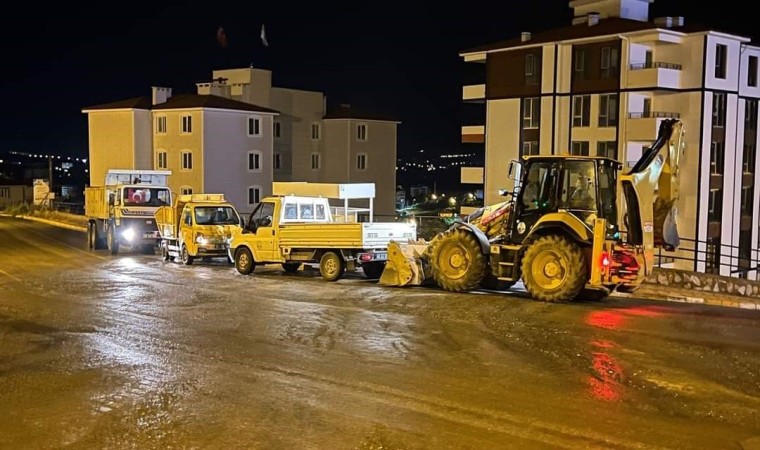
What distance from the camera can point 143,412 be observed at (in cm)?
855

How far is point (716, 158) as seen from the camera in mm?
42594

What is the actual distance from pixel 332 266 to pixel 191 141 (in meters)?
38.7

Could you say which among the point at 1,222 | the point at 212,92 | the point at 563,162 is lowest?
the point at 1,222

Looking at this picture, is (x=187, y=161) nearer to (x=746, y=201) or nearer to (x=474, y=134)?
(x=474, y=134)

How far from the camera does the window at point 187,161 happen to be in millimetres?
56000

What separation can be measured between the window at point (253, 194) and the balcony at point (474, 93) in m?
16.6

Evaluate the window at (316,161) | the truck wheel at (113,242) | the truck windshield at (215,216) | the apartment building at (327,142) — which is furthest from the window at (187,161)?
the truck windshield at (215,216)

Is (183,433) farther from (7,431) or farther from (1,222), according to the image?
(1,222)

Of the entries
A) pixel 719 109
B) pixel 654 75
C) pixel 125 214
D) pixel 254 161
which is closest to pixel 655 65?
pixel 654 75

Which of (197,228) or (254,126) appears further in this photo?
(254,126)

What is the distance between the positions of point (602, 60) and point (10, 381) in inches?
1537

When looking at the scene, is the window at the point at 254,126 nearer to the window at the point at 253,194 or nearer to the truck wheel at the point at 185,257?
the window at the point at 253,194

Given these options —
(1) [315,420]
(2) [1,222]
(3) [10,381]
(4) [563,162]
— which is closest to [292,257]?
(4) [563,162]

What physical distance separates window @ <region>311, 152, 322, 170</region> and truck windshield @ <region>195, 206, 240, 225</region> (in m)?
42.2
